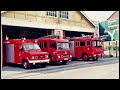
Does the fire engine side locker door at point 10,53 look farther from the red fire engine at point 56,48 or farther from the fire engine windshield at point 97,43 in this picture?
the fire engine windshield at point 97,43

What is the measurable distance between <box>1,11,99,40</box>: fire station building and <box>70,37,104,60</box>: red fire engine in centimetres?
208

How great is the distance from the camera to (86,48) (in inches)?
952

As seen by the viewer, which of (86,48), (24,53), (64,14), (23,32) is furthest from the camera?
(64,14)

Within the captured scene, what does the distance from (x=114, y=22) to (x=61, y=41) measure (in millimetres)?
15045

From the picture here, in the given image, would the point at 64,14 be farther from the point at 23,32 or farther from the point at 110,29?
the point at 110,29

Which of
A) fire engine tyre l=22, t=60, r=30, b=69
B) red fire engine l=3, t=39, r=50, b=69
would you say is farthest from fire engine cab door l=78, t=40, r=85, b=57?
fire engine tyre l=22, t=60, r=30, b=69

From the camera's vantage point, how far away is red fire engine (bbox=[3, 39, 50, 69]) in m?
17.1

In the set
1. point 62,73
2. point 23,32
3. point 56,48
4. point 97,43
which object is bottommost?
point 62,73

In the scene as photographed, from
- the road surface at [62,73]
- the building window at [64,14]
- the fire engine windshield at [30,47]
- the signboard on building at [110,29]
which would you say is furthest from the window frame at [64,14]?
the road surface at [62,73]

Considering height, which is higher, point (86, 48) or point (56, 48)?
point (56, 48)

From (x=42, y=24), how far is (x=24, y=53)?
21.0ft

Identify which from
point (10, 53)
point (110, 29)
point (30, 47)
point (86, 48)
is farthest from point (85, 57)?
point (110, 29)

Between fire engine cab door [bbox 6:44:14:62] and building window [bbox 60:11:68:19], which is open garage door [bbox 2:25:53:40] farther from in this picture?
fire engine cab door [bbox 6:44:14:62]
